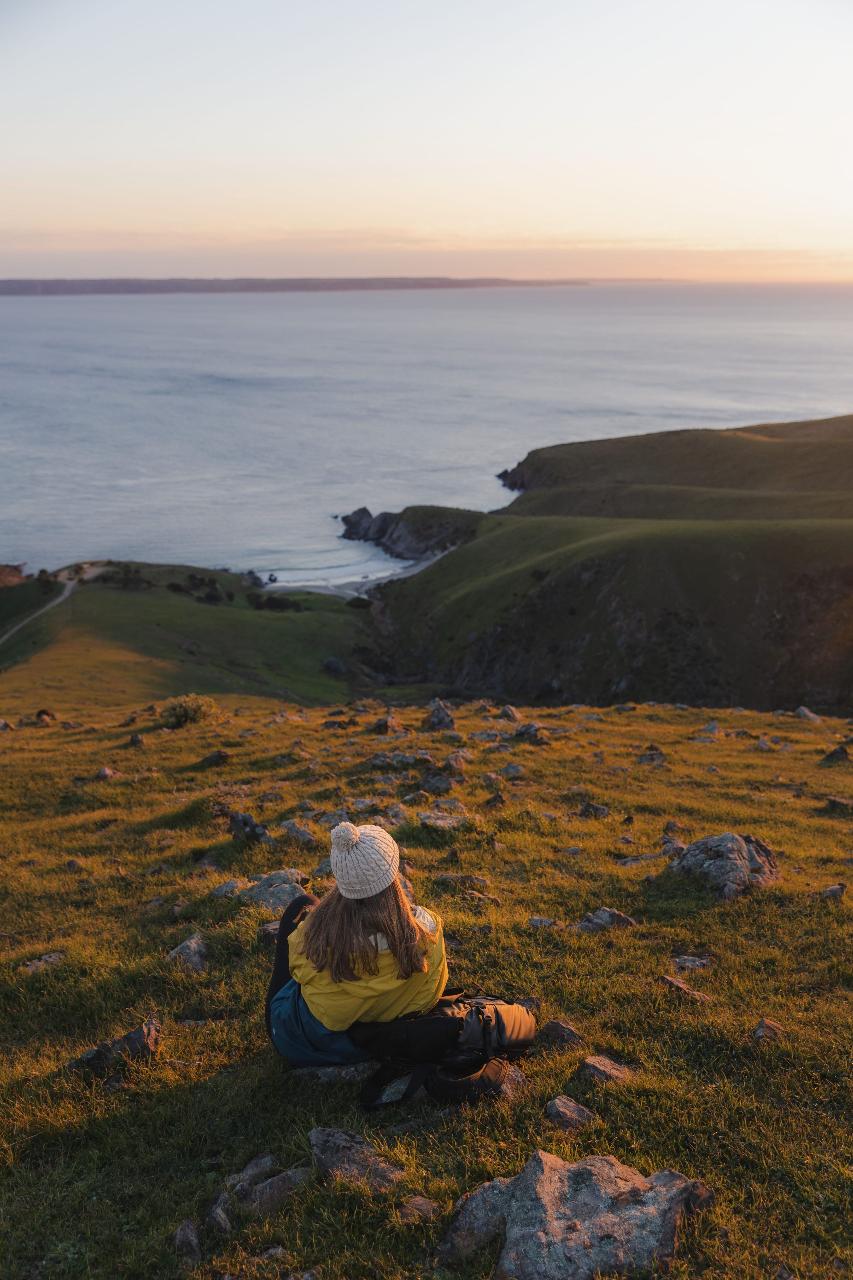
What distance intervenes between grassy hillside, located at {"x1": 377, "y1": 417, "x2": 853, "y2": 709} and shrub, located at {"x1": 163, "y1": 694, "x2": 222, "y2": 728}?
43.0m

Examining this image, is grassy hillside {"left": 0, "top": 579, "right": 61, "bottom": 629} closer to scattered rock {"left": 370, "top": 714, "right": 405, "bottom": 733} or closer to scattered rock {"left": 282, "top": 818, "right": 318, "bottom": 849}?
scattered rock {"left": 370, "top": 714, "right": 405, "bottom": 733}

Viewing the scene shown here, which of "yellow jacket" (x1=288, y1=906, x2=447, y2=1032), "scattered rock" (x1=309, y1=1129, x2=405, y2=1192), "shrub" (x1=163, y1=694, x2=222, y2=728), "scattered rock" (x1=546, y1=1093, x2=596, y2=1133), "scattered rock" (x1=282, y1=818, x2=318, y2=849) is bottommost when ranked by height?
"shrub" (x1=163, y1=694, x2=222, y2=728)

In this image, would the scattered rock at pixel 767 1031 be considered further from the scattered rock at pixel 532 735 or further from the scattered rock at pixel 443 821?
the scattered rock at pixel 532 735

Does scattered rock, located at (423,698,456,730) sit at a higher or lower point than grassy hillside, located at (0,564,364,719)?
higher

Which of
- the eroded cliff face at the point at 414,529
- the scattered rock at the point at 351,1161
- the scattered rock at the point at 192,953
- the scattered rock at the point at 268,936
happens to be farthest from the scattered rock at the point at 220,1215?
the eroded cliff face at the point at 414,529

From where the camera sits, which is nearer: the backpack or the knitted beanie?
the knitted beanie

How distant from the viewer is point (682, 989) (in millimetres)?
9531

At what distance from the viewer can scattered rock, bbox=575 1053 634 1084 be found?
7777 mm

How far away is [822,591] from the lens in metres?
66.7

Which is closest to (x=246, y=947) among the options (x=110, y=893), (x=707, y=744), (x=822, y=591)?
(x=110, y=893)

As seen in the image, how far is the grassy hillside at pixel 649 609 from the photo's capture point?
2525 inches

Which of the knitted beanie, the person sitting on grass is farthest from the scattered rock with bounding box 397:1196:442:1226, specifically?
the knitted beanie

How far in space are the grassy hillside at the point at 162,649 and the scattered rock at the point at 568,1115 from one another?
3652 cm

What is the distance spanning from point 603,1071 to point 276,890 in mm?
5873
